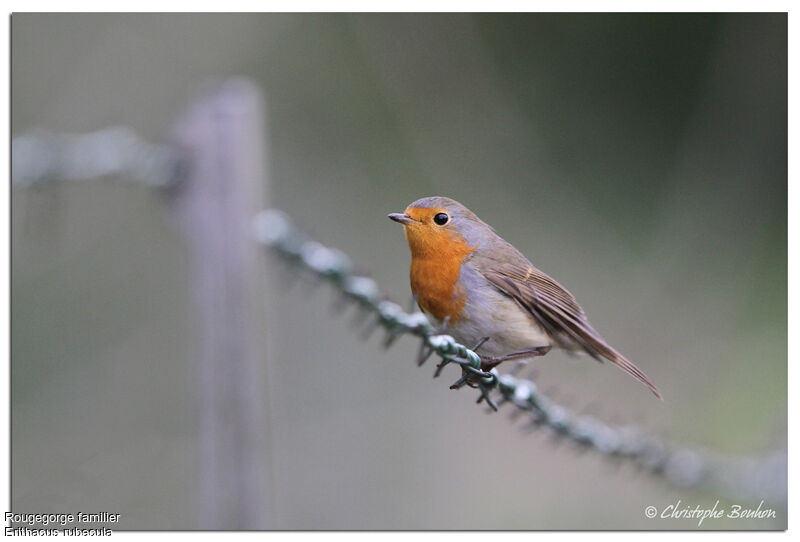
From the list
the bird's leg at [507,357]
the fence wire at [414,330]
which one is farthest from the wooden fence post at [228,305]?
the bird's leg at [507,357]

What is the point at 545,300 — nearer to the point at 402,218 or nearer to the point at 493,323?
the point at 493,323

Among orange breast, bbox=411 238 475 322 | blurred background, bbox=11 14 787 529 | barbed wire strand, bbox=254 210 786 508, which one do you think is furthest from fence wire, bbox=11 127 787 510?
blurred background, bbox=11 14 787 529

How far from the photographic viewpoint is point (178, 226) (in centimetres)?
283

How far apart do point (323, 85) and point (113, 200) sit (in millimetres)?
2041

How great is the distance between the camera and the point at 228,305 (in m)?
2.42

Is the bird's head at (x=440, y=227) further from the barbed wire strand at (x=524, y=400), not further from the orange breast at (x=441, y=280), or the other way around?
the barbed wire strand at (x=524, y=400)

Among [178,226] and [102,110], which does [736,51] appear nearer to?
[178,226]

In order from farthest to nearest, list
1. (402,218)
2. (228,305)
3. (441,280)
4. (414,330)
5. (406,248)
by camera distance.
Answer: (406,248), (228,305), (441,280), (402,218), (414,330)

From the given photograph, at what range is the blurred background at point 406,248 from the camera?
17.0ft

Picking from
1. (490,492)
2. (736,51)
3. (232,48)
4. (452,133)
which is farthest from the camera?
(232,48)

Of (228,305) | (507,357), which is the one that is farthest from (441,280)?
(228,305)

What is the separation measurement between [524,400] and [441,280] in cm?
36

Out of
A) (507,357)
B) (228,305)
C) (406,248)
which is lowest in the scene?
(507,357)

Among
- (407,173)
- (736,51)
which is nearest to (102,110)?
(407,173)
